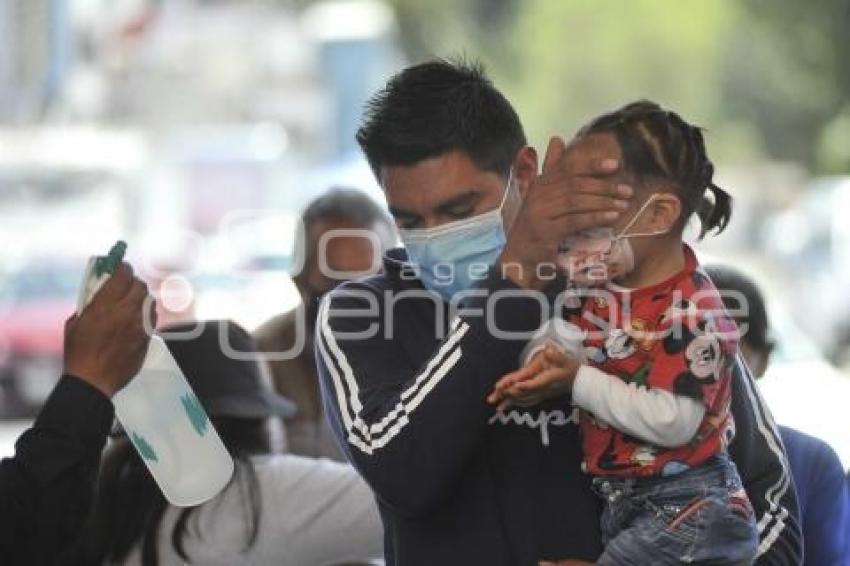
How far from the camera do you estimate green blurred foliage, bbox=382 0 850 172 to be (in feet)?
93.4

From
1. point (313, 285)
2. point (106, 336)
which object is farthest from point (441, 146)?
point (313, 285)

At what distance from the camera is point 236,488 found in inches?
106

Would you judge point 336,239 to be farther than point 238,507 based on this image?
Yes

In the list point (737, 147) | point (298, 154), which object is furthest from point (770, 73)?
point (298, 154)

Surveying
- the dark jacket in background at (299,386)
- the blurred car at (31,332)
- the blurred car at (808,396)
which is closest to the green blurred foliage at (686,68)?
the blurred car at (31,332)

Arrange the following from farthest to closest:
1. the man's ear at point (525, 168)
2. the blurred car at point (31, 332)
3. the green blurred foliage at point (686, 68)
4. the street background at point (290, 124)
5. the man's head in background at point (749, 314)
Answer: the green blurred foliage at point (686, 68) < the street background at point (290, 124) < the blurred car at point (31, 332) < the man's head in background at point (749, 314) < the man's ear at point (525, 168)

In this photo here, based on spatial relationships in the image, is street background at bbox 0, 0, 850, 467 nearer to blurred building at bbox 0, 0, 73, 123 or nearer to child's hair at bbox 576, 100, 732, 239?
blurred building at bbox 0, 0, 73, 123

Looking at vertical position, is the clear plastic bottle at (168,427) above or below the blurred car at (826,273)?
above

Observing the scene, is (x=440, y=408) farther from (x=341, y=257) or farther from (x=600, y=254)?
(x=341, y=257)

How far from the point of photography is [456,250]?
2332 mm

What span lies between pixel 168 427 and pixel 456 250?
510 millimetres

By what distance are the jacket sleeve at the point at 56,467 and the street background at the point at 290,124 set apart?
5.63 m

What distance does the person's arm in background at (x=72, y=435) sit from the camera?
6.93 feet

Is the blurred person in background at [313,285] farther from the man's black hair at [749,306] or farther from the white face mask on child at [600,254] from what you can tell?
the white face mask on child at [600,254]
